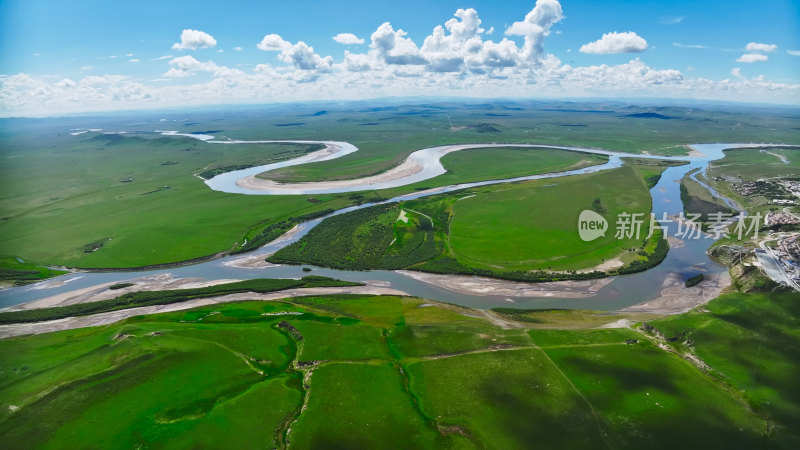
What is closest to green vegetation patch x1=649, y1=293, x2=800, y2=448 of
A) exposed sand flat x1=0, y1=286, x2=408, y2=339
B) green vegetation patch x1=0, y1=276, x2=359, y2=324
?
exposed sand flat x1=0, y1=286, x2=408, y2=339

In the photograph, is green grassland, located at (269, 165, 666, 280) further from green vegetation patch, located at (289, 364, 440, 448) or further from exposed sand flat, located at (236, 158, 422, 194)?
exposed sand flat, located at (236, 158, 422, 194)

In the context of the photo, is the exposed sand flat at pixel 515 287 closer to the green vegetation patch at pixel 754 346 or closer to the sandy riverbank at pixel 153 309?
the sandy riverbank at pixel 153 309

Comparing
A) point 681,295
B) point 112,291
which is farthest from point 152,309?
point 681,295

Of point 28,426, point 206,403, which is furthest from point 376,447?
point 28,426

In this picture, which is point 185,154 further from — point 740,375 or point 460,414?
point 740,375

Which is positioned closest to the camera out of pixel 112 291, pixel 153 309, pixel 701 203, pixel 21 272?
pixel 153 309

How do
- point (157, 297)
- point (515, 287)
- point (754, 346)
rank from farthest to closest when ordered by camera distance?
point (515, 287)
point (157, 297)
point (754, 346)

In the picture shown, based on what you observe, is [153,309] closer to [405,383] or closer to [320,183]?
[405,383]
